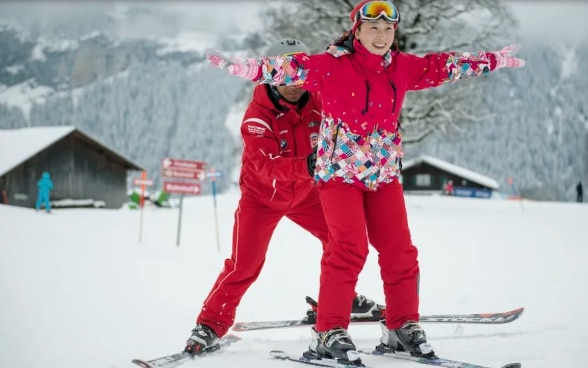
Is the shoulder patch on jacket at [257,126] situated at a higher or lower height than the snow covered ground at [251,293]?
higher

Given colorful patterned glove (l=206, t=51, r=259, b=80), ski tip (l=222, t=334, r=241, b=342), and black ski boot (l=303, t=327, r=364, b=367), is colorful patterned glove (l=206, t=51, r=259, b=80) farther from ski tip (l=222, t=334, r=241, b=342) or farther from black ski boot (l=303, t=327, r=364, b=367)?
ski tip (l=222, t=334, r=241, b=342)

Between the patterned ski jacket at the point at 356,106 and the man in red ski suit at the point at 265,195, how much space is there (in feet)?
1.48

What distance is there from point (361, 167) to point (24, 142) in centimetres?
2706

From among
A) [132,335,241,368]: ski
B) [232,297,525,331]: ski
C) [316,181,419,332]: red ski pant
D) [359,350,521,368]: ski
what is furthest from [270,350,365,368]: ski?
[232,297,525,331]: ski

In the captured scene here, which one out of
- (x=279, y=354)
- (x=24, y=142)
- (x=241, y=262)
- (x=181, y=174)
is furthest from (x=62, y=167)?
(x=279, y=354)

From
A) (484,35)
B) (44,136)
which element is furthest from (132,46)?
(484,35)

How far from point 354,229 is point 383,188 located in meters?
0.30

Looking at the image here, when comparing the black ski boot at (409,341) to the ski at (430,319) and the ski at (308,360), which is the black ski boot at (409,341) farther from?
the ski at (430,319)

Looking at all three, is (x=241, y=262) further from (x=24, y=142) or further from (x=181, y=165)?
(x=24, y=142)

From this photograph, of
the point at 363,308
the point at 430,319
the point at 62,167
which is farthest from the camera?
the point at 62,167

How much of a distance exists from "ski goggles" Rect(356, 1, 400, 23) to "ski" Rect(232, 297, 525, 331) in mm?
1888

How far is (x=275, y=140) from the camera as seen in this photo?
2885 mm

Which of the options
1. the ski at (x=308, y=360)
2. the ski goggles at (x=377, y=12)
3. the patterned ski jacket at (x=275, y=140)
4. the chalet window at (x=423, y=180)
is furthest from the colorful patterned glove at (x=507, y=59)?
the chalet window at (x=423, y=180)

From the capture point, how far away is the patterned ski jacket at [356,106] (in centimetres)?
244
